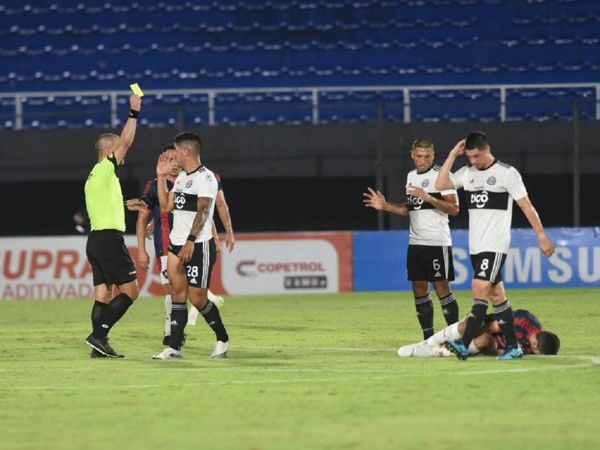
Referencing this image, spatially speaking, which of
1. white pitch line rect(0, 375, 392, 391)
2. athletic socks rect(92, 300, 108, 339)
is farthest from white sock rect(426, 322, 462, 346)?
athletic socks rect(92, 300, 108, 339)

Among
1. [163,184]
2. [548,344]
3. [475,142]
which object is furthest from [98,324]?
[548,344]

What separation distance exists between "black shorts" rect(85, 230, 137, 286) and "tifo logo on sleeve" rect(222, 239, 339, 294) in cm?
1071

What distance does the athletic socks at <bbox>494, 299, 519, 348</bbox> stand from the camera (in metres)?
12.2

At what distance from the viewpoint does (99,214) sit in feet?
43.9

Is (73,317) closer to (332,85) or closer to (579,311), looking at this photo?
(579,311)

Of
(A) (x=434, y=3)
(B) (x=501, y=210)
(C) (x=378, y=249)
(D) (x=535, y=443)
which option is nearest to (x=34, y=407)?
(D) (x=535, y=443)

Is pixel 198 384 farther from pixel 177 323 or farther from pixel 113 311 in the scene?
pixel 113 311

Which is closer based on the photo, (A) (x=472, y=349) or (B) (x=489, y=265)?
(B) (x=489, y=265)

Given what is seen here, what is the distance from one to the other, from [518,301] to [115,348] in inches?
347

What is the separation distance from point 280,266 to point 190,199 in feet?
38.0

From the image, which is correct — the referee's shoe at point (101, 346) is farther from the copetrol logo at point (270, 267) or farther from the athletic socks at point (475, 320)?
Result: the copetrol logo at point (270, 267)

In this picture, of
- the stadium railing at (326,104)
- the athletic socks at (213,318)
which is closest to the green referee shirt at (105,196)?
the athletic socks at (213,318)

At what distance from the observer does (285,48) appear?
28625 millimetres

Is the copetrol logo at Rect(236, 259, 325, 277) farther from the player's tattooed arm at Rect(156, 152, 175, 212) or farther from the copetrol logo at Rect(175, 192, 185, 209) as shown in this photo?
the copetrol logo at Rect(175, 192, 185, 209)
